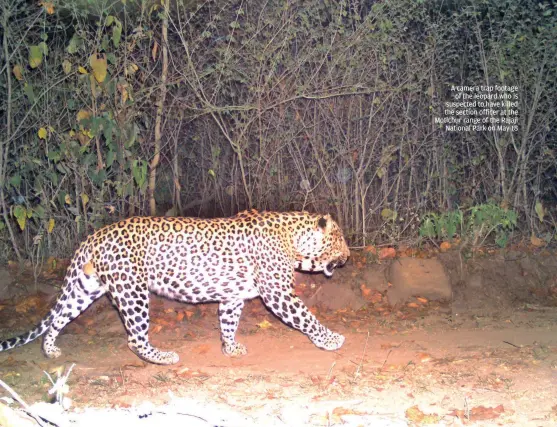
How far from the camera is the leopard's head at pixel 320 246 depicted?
6.75 m

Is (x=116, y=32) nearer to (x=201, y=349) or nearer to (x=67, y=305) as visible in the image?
(x=67, y=305)

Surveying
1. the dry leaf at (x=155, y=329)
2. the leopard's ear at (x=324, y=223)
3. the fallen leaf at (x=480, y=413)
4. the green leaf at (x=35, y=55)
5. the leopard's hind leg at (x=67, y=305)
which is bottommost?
the dry leaf at (x=155, y=329)

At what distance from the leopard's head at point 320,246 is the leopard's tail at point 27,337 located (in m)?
2.38

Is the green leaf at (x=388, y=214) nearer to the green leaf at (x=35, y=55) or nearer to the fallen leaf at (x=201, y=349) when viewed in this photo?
the fallen leaf at (x=201, y=349)

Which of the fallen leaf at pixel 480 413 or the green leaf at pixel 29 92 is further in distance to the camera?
the green leaf at pixel 29 92

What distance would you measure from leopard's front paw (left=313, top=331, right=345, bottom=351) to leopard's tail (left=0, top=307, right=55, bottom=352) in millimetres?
2449

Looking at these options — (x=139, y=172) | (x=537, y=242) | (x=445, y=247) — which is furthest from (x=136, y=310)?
(x=537, y=242)

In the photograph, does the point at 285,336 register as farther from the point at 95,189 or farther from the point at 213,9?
the point at 213,9

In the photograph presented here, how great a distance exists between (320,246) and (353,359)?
1.16 metres

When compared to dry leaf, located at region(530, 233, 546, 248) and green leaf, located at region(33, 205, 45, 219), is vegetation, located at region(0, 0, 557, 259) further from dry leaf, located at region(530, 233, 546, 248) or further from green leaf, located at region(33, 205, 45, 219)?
dry leaf, located at region(530, 233, 546, 248)

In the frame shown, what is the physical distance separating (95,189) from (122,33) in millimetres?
1872

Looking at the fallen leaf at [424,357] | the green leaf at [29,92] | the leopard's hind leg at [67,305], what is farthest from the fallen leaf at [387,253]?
the green leaf at [29,92]

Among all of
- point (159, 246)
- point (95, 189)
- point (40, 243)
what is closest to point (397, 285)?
point (159, 246)

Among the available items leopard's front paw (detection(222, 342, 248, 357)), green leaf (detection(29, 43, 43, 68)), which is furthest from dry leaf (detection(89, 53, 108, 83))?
leopard's front paw (detection(222, 342, 248, 357))
